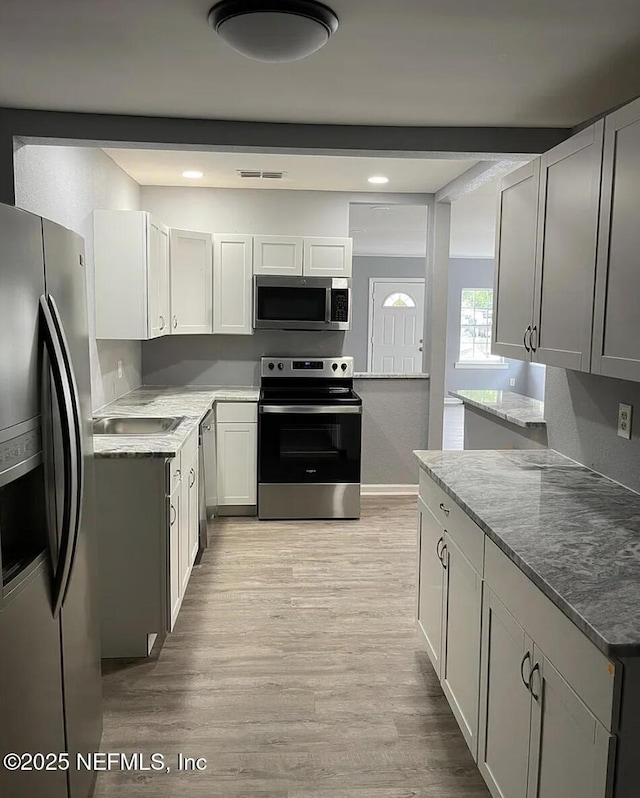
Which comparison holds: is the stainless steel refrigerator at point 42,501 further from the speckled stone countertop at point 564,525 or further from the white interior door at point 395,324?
the white interior door at point 395,324

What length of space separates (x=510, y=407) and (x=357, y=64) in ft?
6.64

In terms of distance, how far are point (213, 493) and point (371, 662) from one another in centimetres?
222

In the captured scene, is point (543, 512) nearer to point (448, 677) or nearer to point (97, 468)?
point (448, 677)

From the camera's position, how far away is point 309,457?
499 centimetres

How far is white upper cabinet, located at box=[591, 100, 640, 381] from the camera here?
1862 mm

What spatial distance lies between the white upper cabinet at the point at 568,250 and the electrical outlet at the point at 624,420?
31 cm

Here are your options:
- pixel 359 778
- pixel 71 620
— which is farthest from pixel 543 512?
pixel 71 620

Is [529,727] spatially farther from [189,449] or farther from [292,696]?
[189,449]

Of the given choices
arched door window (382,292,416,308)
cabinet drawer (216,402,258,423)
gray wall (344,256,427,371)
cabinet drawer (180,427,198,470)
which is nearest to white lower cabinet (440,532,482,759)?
cabinet drawer (180,427,198,470)

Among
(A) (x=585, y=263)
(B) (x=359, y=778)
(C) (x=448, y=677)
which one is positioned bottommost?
(B) (x=359, y=778)

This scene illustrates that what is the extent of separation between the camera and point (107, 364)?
4332 mm

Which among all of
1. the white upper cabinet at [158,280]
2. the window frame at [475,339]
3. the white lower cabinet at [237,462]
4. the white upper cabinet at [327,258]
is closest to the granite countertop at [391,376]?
the white upper cabinet at [327,258]

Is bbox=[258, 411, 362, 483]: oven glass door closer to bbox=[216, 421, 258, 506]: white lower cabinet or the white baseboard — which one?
bbox=[216, 421, 258, 506]: white lower cabinet

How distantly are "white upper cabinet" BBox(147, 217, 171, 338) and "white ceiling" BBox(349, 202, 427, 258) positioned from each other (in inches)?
72.2
